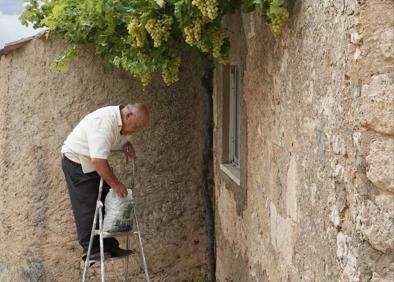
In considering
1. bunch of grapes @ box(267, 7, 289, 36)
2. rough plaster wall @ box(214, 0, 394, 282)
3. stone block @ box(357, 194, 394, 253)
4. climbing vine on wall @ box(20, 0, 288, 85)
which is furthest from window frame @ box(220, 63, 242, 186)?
stone block @ box(357, 194, 394, 253)

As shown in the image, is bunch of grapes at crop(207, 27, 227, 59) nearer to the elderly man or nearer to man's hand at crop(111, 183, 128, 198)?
the elderly man

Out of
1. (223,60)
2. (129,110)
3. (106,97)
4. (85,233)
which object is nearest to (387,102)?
(223,60)

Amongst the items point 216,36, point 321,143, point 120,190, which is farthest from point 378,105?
point 120,190

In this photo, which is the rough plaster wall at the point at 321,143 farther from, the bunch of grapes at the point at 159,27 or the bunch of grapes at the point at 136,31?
the bunch of grapes at the point at 136,31

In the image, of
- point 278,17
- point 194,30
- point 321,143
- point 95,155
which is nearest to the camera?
point 321,143

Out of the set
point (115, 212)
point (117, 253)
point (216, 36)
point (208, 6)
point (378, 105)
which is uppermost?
point (208, 6)

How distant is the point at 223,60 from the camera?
12.8 feet

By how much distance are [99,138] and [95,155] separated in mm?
131

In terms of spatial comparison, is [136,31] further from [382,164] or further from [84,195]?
[382,164]

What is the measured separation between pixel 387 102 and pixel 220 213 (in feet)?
12.0

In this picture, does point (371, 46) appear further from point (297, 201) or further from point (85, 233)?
point (85, 233)

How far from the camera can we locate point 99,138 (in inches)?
182

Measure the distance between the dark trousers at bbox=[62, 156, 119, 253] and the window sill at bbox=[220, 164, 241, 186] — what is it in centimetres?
→ 94

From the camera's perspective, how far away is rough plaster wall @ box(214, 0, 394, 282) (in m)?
1.91
